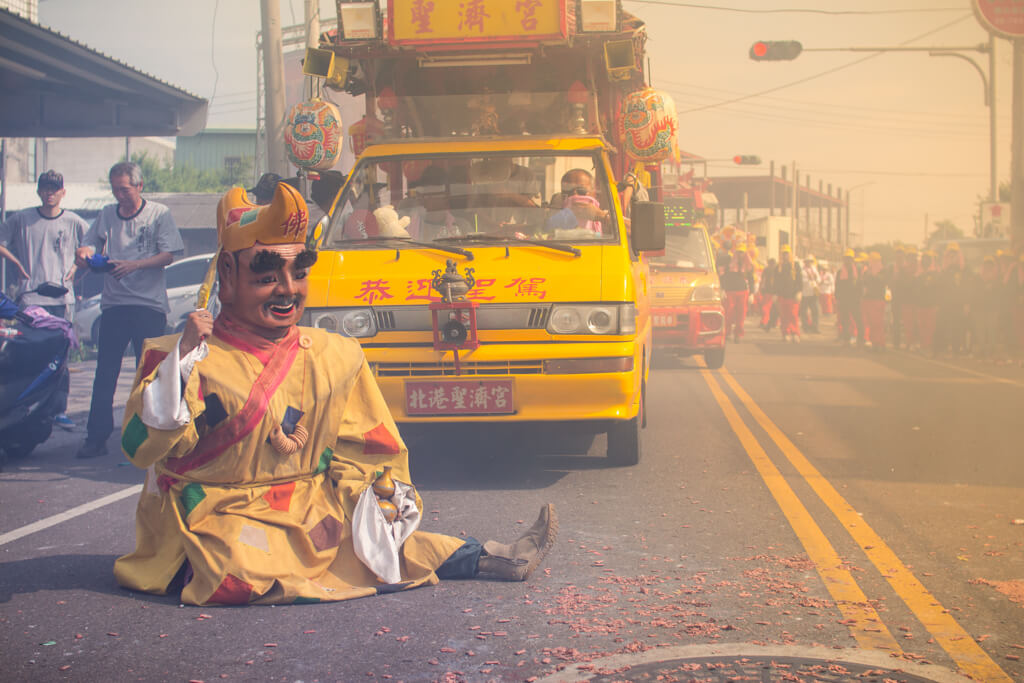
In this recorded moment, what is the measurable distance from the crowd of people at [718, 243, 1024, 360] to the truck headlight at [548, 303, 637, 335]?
41.1 ft

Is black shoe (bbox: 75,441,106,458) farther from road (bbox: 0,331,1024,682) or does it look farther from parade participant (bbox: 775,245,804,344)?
parade participant (bbox: 775,245,804,344)

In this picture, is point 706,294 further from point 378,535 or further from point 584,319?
point 378,535

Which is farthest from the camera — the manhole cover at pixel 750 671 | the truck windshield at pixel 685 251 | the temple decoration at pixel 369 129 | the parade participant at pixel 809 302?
the parade participant at pixel 809 302

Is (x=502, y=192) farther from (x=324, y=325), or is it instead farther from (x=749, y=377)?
(x=749, y=377)

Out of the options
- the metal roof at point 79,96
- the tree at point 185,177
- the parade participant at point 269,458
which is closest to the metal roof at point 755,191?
the tree at point 185,177

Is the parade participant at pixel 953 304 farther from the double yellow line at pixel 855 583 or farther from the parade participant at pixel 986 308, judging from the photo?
the double yellow line at pixel 855 583

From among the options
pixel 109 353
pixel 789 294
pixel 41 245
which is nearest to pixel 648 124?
pixel 109 353

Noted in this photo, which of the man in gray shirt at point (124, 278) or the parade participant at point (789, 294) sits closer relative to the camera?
the man in gray shirt at point (124, 278)

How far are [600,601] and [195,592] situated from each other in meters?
1.52

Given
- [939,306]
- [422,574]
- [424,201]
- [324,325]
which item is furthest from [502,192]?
[939,306]

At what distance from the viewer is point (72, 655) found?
3.60 m

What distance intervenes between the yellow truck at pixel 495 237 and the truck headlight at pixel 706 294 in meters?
6.31

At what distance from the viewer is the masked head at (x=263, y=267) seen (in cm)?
413

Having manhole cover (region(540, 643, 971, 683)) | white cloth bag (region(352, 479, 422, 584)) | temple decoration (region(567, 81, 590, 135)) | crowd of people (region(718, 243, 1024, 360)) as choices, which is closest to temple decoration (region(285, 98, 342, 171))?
temple decoration (region(567, 81, 590, 135))
